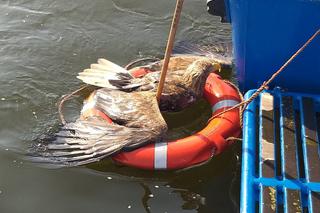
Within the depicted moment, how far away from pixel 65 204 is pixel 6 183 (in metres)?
0.63

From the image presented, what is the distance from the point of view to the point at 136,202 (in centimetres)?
439

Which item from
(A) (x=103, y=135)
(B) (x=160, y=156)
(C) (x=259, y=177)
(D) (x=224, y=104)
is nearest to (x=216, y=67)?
(D) (x=224, y=104)

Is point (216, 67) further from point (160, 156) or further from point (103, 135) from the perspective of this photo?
point (103, 135)

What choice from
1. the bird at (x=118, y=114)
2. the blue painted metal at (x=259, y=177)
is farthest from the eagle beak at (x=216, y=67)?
the blue painted metal at (x=259, y=177)

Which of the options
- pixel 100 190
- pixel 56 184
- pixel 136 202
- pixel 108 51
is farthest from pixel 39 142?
pixel 108 51

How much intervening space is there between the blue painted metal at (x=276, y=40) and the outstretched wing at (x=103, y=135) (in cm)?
100

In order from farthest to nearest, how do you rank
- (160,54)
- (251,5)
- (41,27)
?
(41,27) → (160,54) → (251,5)

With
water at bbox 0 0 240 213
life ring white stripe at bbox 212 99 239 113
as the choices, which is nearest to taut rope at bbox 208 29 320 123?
life ring white stripe at bbox 212 99 239 113

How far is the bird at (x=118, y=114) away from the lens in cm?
446

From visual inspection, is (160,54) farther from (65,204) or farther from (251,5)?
(65,204)

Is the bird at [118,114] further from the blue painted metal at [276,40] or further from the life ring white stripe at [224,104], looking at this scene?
the blue painted metal at [276,40]

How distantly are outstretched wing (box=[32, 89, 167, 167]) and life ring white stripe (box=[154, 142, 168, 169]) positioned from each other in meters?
0.11

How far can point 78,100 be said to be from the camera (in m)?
5.50

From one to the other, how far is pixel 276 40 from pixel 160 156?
145 centimetres
